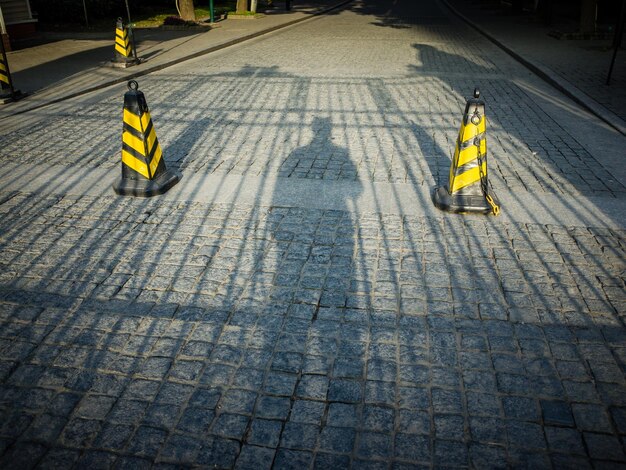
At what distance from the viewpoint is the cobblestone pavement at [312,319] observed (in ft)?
8.46

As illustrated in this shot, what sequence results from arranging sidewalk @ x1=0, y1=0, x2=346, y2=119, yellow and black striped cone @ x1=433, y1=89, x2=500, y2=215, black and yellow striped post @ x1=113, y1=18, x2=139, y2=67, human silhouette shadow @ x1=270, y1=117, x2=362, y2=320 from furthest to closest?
black and yellow striped post @ x1=113, y1=18, x2=139, y2=67 → sidewalk @ x1=0, y1=0, x2=346, y2=119 → yellow and black striped cone @ x1=433, y1=89, x2=500, y2=215 → human silhouette shadow @ x1=270, y1=117, x2=362, y2=320

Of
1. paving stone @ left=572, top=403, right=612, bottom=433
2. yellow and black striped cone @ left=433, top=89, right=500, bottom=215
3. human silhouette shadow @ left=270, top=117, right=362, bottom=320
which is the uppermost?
yellow and black striped cone @ left=433, top=89, right=500, bottom=215

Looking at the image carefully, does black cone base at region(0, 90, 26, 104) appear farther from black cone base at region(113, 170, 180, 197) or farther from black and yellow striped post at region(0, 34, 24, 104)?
black cone base at region(113, 170, 180, 197)

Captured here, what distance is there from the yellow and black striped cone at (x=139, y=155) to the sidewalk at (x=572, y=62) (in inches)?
277

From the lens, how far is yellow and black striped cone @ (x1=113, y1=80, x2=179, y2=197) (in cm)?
518

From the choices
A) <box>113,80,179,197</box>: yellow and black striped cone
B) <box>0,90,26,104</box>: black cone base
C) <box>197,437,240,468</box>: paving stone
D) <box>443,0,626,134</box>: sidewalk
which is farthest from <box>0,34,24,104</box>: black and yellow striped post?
<box>443,0,626,134</box>: sidewalk

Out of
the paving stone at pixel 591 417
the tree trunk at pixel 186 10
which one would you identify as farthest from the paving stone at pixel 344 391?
the tree trunk at pixel 186 10

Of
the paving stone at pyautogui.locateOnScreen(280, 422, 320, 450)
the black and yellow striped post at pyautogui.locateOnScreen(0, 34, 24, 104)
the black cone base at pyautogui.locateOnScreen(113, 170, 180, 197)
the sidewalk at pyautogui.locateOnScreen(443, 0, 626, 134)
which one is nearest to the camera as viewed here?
the paving stone at pyautogui.locateOnScreen(280, 422, 320, 450)

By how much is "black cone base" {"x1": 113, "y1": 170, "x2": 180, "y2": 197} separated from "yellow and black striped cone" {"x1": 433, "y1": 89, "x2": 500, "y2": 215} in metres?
3.24

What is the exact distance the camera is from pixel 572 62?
1229 cm

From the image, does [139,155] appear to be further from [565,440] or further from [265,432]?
[565,440]

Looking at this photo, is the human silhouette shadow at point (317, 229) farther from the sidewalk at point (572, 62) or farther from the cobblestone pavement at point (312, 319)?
the sidewalk at point (572, 62)

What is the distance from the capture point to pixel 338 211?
506 centimetres

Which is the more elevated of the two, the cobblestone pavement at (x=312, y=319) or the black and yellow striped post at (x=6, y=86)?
the black and yellow striped post at (x=6, y=86)
